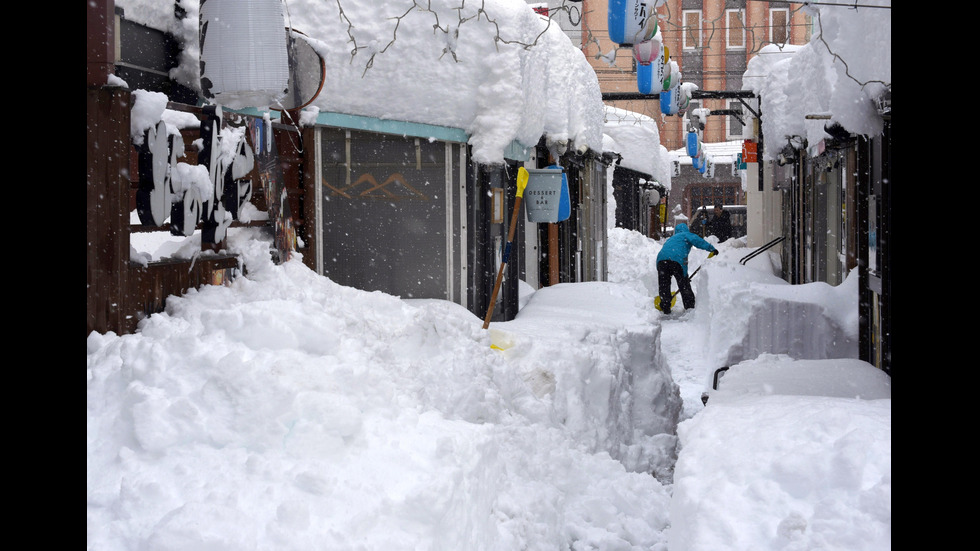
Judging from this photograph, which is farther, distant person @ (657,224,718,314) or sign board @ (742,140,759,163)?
sign board @ (742,140,759,163)

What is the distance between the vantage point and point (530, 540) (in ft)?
16.5

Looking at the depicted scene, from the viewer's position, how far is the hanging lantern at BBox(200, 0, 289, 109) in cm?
532

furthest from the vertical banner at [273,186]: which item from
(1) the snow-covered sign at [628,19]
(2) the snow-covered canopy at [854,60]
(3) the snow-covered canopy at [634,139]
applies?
(3) the snow-covered canopy at [634,139]

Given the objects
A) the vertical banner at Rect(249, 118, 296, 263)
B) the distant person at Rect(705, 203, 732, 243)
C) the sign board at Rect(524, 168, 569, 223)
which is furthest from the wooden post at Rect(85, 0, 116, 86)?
the distant person at Rect(705, 203, 732, 243)

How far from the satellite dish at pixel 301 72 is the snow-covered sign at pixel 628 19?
2.66 m

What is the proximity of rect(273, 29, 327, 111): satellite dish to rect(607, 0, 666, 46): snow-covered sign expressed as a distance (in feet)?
8.71

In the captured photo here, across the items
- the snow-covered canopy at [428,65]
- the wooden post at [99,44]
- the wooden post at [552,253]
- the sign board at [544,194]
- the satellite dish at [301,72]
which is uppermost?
the snow-covered canopy at [428,65]

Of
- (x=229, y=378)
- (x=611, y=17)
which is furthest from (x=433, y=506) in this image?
(x=611, y=17)

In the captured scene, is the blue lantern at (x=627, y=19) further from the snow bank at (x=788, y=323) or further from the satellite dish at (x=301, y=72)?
the snow bank at (x=788, y=323)

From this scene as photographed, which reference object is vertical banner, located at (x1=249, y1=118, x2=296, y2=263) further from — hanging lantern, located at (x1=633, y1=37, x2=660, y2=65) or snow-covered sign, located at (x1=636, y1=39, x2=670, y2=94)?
snow-covered sign, located at (x1=636, y1=39, x2=670, y2=94)

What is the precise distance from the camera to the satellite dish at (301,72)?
670 centimetres

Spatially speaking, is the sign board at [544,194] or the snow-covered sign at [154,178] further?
the sign board at [544,194]
